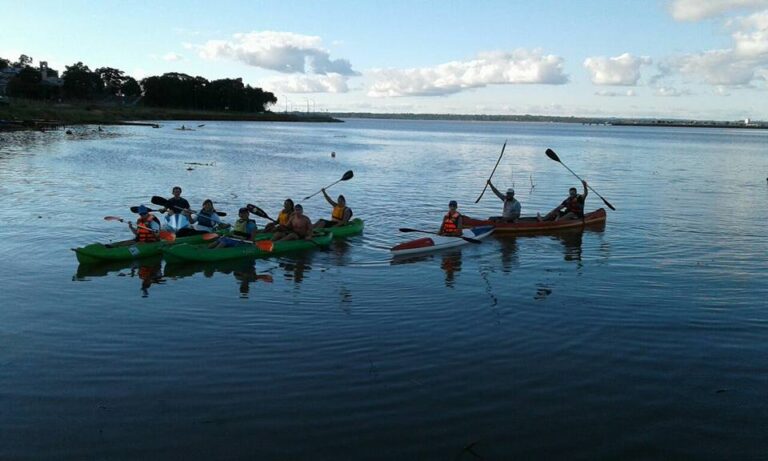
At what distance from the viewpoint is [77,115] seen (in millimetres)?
87125

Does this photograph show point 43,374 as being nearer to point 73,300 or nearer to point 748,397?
point 73,300

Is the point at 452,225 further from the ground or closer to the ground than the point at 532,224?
further from the ground

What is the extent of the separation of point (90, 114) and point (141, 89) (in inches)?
2385

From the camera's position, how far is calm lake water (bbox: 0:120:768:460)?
7.14 meters

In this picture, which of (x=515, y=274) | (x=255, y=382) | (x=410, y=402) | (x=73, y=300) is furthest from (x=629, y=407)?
(x=73, y=300)

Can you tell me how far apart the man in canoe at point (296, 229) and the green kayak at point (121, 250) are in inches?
86.2

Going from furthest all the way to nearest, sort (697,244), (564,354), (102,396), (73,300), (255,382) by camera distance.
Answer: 1. (697,244)
2. (73,300)
3. (564,354)
4. (255,382)
5. (102,396)

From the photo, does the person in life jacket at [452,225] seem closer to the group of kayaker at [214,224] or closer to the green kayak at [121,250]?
the group of kayaker at [214,224]

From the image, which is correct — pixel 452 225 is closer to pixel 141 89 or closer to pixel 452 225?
pixel 452 225

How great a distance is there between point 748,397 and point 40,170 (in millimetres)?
33874

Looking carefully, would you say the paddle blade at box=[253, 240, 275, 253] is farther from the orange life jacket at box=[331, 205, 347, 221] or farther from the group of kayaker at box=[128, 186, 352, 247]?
the orange life jacket at box=[331, 205, 347, 221]

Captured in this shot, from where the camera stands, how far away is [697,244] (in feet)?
63.6

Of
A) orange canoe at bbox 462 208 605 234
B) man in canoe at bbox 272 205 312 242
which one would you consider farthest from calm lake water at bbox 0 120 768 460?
man in canoe at bbox 272 205 312 242

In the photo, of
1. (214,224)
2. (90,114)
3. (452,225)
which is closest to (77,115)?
(90,114)
